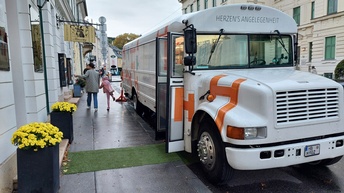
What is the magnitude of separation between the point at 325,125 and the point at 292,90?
29.4 inches

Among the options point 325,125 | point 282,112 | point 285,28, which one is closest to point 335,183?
point 325,125

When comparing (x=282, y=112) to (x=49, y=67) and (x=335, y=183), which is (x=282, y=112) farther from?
(x=49, y=67)

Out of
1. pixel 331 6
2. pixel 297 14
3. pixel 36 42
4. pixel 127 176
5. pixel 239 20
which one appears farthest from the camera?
pixel 297 14

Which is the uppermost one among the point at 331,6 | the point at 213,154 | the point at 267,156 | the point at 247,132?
the point at 331,6

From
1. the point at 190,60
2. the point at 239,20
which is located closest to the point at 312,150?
the point at 190,60

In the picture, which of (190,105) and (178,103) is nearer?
(190,105)

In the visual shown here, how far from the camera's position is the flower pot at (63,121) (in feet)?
17.5

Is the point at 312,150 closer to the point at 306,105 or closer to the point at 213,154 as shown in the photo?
the point at 306,105

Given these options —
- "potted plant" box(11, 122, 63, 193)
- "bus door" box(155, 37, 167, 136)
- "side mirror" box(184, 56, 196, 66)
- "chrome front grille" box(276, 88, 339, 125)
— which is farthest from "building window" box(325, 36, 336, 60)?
"potted plant" box(11, 122, 63, 193)

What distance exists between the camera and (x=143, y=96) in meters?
7.88

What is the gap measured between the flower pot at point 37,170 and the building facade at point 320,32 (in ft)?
67.6

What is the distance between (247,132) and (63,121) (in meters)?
3.91

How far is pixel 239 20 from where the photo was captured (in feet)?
14.6

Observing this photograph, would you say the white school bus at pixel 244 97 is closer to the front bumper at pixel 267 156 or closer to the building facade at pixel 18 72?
the front bumper at pixel 267 156
